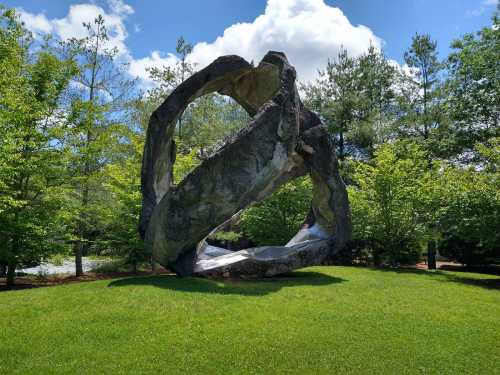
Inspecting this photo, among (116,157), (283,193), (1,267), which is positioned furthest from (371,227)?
(1,267)

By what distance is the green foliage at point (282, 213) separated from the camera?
17547mm

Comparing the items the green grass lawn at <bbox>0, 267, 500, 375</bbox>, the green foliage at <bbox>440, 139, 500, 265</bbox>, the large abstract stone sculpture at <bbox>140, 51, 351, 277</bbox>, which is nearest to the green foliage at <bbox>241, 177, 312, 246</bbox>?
the large abstract stone sculpture at <bbox>140, 51, 351, 277</bbox>

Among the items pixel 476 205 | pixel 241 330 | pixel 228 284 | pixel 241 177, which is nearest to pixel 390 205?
pixel 476 205

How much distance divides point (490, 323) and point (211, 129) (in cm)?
1800

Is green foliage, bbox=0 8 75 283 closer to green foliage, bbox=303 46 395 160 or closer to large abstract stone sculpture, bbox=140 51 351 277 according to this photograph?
large abstract stone sculpture, bbox=140 51 351 277

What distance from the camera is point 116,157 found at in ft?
69.6

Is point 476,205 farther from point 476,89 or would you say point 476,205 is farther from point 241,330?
point 476,89

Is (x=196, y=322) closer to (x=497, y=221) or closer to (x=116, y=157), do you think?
(x=497, y=221)

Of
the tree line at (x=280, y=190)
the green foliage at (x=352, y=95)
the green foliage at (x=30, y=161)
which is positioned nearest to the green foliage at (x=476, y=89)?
the tree line at (x=280, y=190)

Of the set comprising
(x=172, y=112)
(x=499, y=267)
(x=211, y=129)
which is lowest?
(x=499, y=267)

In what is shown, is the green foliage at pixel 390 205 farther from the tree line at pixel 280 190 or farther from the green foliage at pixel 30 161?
the green foliage at pixel 30 161

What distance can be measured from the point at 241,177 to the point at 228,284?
2559 mm

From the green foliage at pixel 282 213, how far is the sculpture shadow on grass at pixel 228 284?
6.40 meters

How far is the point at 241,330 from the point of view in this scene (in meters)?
6.14
